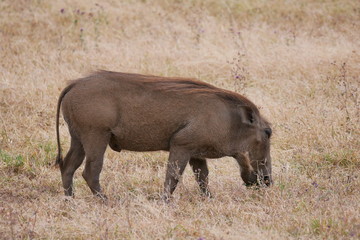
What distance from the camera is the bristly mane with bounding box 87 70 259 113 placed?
5695 millimetres

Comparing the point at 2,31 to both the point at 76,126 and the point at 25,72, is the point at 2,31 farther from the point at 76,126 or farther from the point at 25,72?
the point at 76,126

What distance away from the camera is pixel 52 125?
791 centimetres

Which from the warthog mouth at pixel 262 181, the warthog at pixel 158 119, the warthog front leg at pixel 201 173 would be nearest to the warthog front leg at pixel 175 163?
the warthog at pixel 158 119

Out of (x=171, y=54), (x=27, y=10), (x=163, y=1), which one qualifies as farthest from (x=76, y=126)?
(x=163, y=1)

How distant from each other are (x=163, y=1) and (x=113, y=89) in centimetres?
892

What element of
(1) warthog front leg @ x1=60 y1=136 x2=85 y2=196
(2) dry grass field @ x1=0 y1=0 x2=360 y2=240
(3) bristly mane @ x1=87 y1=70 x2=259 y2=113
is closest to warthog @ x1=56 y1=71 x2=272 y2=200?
(3) bristly mane @ x1=87 y1=70 x2=259 y2=113

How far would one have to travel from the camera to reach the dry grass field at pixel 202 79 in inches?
192

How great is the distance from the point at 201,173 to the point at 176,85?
2.95ft

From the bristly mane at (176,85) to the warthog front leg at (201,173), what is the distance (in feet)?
2.25

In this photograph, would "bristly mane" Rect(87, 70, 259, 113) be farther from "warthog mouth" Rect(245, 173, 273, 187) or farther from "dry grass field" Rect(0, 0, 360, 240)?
"dry grass field" Rect(0, 0, 360, 240)

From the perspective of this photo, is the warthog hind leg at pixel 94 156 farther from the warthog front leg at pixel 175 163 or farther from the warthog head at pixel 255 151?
the warthog head at pixel 255 151

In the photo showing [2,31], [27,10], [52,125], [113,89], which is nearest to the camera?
[113,89]

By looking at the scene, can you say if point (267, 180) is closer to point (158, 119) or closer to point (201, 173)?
point (201, 173)

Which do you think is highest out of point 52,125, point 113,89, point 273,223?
point 113,89
